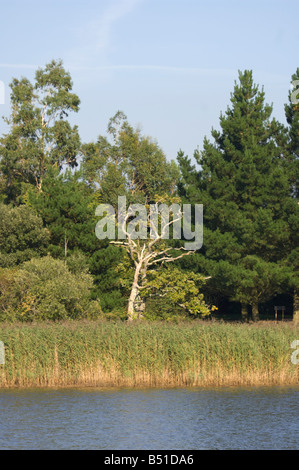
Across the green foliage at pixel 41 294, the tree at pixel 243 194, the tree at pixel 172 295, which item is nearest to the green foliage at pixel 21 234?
the green foliage at pixel 41 294

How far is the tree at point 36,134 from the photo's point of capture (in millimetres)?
67688

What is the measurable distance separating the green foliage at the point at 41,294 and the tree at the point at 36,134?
95.7ft

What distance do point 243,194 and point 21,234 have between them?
15670 mm

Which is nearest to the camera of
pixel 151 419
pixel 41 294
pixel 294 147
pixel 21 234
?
pixel 151 419

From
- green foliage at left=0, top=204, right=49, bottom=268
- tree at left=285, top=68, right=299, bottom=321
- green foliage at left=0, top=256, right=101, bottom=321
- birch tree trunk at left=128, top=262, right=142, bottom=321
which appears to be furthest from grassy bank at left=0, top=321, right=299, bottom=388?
tree at left=285, top=68, right=299, bottom=321

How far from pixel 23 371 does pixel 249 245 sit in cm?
2441

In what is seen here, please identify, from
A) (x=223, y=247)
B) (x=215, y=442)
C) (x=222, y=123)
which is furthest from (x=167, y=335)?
(x=222, y=123)

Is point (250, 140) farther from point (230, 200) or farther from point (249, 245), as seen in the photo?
point (249, 245)

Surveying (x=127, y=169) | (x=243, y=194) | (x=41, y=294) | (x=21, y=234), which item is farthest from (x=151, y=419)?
(x=127, y=169)

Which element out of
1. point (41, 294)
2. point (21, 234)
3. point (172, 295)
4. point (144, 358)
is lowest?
point (144, 358)

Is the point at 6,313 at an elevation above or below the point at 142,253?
below

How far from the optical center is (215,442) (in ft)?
62.6

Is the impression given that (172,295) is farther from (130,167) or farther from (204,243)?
(130,167)

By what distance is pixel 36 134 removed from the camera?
7000cm
